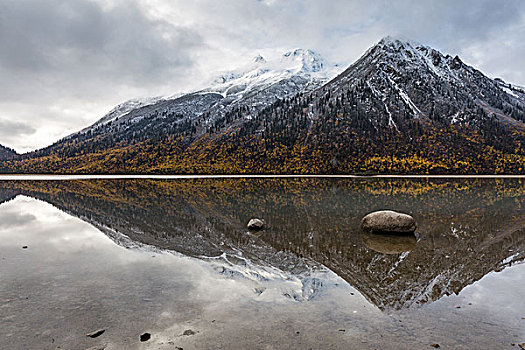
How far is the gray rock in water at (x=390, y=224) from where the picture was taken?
1766 cm

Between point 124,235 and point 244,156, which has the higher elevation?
point 244,156

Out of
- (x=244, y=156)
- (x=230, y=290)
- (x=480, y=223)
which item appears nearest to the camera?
(x=230, y=290)

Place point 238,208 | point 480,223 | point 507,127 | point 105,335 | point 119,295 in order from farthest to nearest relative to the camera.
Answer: point 507,127, point 238,208, point 480,223, point 119,295, point 105,335

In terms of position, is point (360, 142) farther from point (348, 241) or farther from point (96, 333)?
point (96, 333)

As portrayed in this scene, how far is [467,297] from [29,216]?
28.4 meters

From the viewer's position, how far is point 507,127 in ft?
554

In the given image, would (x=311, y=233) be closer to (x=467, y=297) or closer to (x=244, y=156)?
(x=467, y=297)

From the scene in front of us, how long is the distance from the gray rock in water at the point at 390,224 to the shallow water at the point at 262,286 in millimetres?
794

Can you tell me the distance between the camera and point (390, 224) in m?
17.7

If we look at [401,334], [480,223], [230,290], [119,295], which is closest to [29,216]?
[119,295]

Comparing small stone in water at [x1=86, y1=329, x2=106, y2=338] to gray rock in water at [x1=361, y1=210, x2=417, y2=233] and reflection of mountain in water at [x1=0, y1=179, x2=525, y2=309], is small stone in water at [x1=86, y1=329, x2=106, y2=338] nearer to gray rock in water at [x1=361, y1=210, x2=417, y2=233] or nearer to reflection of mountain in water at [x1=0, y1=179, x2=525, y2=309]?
reflection of mountain in water at [x1=0, y1=179, x2=525, y2=309]

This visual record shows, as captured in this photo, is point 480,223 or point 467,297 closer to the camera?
point 467,297

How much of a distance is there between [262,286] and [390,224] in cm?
1027

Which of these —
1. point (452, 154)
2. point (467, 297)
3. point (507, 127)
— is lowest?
point (467, 297)
